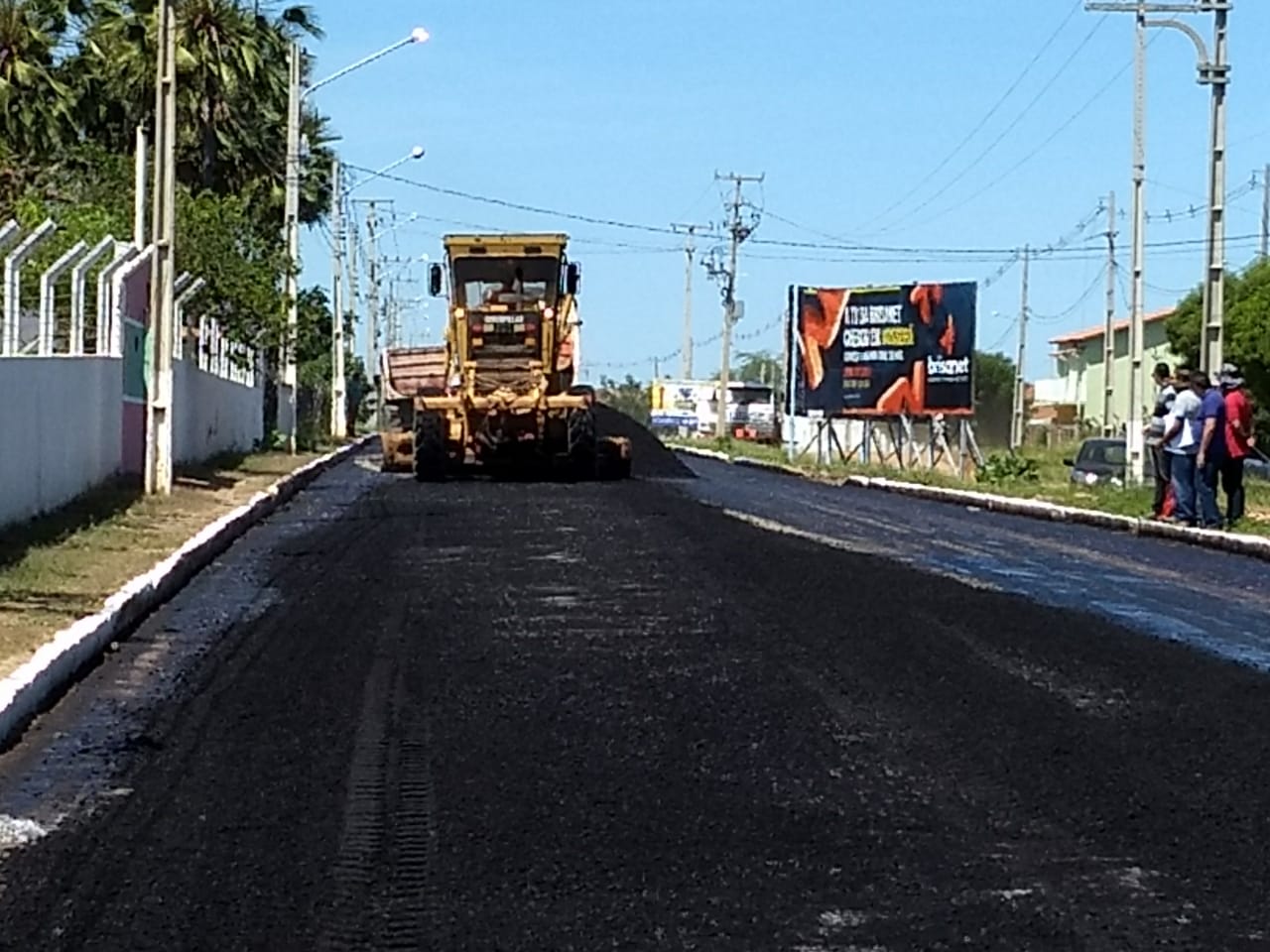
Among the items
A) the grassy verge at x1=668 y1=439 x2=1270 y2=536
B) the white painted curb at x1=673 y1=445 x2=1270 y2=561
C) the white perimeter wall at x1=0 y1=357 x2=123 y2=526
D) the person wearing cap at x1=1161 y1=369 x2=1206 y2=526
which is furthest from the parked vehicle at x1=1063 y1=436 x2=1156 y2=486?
the white perimeter wall at x1=0 y1=357 x2=123 y2=526

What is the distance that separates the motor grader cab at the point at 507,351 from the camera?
109ft

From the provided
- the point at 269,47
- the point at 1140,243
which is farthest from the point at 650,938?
the point at 269,47

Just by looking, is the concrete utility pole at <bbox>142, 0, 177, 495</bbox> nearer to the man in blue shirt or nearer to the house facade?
the man in blue shirt

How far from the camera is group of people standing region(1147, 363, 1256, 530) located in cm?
2308

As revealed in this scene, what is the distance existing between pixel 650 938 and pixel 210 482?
23.6 metres

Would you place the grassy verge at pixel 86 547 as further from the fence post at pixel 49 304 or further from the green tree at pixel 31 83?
the green tree at pixel 31 83

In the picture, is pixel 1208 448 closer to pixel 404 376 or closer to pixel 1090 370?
pixel 404 376

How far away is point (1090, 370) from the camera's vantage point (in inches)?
4611

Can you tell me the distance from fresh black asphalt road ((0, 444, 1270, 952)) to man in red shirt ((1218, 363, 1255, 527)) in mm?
7388

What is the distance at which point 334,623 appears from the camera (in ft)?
45.9

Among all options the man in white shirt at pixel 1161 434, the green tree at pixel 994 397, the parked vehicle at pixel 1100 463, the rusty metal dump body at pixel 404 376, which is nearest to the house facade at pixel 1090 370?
the green tree at pixel 994 397

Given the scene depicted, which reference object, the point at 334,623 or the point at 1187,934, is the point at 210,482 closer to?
the point at 334,623

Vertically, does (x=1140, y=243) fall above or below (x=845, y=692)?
above

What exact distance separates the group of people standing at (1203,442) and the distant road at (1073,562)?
Answer: 0.71 m
